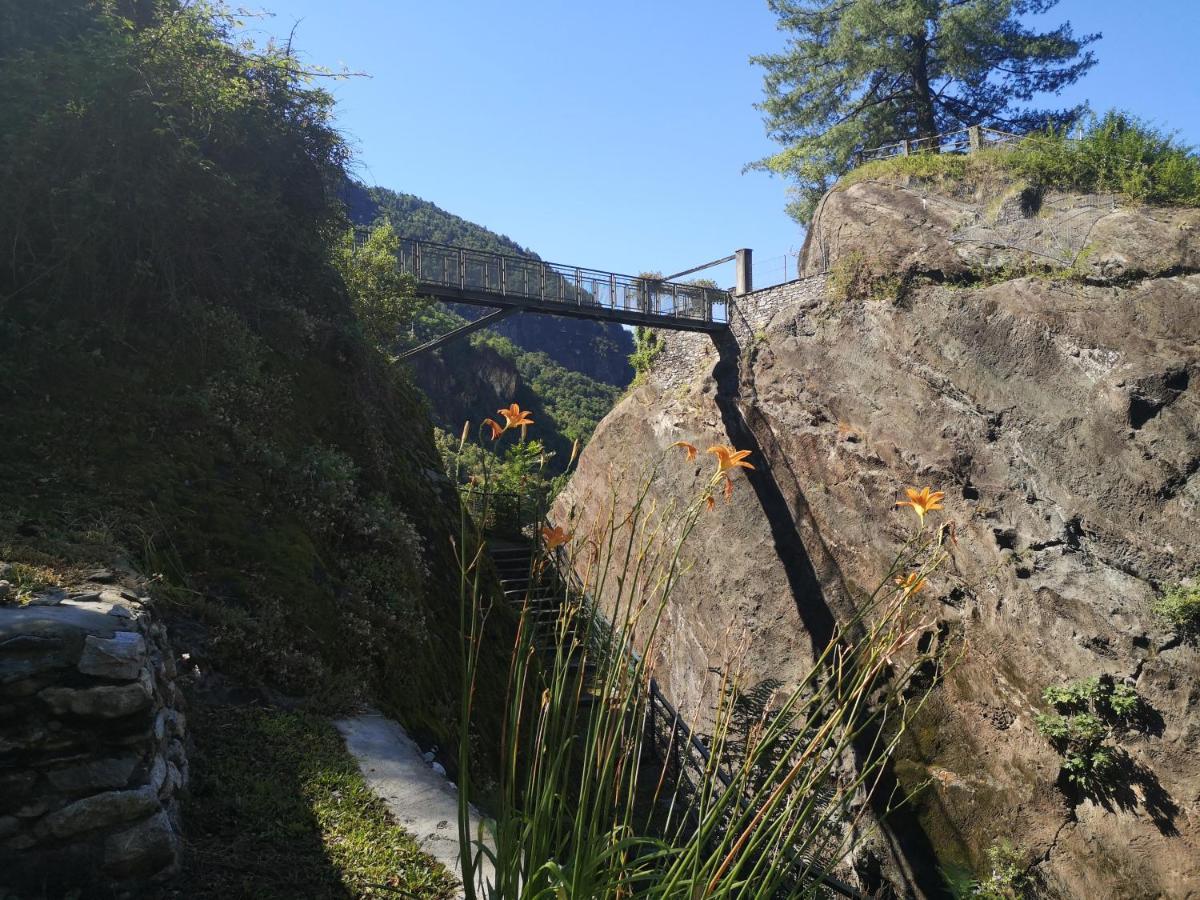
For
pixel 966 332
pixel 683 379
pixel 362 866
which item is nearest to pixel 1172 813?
pixel 966 332

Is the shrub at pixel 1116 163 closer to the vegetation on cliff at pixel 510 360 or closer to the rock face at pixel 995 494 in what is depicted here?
the rock face at pixel 995 494

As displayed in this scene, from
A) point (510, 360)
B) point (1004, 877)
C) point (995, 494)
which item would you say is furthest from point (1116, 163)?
Result: point (510, 360)

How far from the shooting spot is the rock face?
8.53 meters

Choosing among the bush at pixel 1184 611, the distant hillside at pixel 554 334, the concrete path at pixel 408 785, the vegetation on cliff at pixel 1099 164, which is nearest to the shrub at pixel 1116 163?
the vegetation on cliff at pixel 1099 164

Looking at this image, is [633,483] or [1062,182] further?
[633,483]

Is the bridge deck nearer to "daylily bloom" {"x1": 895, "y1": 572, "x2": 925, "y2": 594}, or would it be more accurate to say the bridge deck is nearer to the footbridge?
the footbridge

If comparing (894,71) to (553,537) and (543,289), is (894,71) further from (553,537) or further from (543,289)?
(553,537)

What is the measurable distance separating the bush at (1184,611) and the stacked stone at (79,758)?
9.62 meters

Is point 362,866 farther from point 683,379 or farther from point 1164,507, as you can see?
point 683,379

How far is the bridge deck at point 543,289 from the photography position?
12234mm

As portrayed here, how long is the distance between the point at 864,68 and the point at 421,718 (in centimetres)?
1564

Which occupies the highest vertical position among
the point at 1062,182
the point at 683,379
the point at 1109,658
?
the point at 1062,182

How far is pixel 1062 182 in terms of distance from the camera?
1126cm

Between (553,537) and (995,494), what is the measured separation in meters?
10.0
